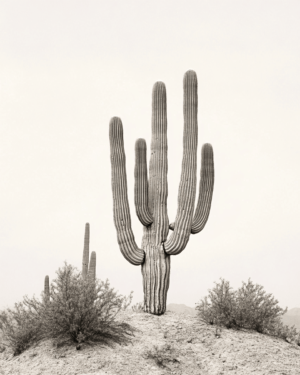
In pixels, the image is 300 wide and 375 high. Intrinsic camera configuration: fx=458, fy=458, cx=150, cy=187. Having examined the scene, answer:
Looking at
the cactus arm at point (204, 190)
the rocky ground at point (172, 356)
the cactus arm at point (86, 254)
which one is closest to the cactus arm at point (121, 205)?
the cactus arm at point (204, 190)

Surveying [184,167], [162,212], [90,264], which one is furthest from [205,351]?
[90,264]

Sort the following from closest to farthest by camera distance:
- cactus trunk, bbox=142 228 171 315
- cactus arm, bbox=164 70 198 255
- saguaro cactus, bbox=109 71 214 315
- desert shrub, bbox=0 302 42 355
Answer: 1. desert shrub, bbox=0 302 42 355
2. cactus trunk, bbox=142 228 171 315
3. saguaro cactus, bbox=109 71 214 315
4. cactus arm, bbox=164 70 198 255

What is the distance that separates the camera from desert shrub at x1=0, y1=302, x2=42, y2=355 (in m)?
10.9

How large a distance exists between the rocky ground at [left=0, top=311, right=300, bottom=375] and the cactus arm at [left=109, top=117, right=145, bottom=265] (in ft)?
7.31

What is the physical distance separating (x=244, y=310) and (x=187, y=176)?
417cm

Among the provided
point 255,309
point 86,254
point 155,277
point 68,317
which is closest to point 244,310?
point 255,309

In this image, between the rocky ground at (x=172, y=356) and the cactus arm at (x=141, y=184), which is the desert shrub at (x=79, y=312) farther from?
the cactus arm at (x=141, y=184)

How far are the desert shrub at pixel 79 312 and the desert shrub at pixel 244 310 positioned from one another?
235 cm

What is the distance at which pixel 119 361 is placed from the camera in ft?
31.9

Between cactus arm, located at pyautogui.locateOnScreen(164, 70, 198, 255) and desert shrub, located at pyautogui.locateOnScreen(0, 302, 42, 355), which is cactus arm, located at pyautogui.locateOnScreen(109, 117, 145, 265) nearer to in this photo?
cactus arm, located at pyautogui.locateOnScreen(164, 70, 198, 255)

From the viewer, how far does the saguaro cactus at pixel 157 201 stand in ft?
43.3

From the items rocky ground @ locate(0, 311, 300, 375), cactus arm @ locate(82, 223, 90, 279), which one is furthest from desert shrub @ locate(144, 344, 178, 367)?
cactus arm @ locate(82, 223, 90, 279)

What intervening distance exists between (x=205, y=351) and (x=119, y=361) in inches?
87.0

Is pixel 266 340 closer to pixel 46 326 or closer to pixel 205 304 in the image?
pixel 205 304
